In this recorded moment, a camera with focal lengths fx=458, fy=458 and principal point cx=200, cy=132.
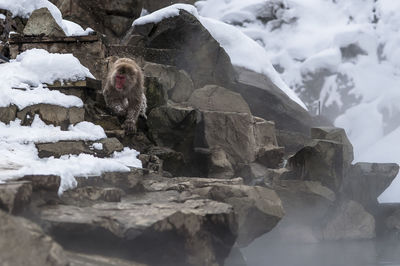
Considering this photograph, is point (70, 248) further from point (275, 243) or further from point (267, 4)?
point (267, 4)

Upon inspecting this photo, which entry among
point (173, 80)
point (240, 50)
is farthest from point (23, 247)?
point (240, 50)

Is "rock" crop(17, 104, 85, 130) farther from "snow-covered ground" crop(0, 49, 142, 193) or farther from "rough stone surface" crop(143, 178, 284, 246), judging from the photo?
"rough stone surface" crop(143, 178, 284, 246)

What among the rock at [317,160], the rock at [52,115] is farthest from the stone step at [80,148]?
the rock at [317,160]

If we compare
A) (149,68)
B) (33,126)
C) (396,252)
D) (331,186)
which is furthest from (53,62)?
(396,252)

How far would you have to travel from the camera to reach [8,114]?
5.16m

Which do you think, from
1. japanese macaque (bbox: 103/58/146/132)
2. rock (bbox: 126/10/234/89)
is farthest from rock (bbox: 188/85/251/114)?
japanese macaque (bbox: 103/58/146/132)

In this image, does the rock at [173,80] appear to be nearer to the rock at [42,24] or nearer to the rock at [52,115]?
the rock at [42,24]

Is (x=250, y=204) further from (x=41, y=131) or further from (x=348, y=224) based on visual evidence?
(x=348, y=224)

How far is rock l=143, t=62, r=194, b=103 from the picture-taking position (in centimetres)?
862

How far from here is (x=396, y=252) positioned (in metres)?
8.13

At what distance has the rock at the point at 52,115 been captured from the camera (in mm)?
5250

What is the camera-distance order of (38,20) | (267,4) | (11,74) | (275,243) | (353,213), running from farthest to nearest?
(267,4) < (353,213) < (275,243) < (38,20) < (11,74)

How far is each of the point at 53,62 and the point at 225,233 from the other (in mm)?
3454

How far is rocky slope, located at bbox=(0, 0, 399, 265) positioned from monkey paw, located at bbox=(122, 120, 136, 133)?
94 millimetres
